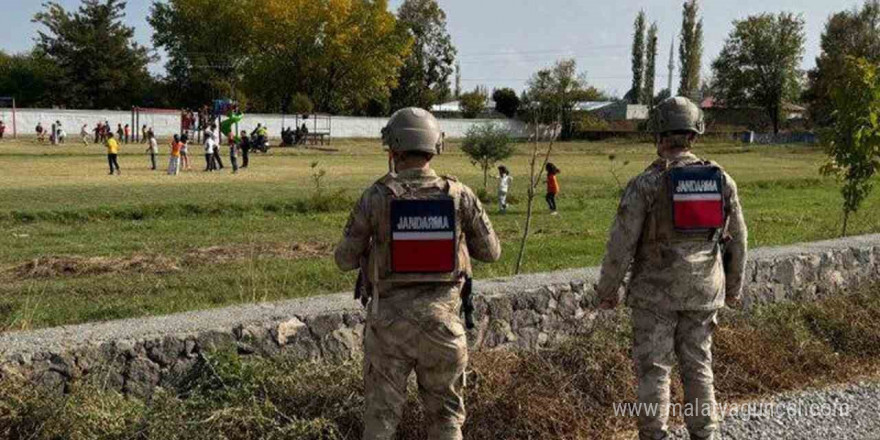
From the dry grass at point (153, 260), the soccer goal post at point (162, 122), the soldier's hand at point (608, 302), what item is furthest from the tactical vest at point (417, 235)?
the soccer goal post at point (162, 122)

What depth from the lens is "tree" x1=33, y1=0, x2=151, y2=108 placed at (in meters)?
68.2

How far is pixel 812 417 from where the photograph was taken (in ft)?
15.4

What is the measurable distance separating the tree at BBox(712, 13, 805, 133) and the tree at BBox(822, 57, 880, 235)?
76.8m

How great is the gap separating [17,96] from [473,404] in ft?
256

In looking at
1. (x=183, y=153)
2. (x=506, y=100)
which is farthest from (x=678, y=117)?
(x=506, y=100)

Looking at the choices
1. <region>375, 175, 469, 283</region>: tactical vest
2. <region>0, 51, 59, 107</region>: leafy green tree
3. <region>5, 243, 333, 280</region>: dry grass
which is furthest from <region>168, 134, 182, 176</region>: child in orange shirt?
<region>0, 51, 59, 107</region>: leafy green tree

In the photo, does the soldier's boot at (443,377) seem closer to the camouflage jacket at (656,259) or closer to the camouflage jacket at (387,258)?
the camouflage jacket at (387,258)

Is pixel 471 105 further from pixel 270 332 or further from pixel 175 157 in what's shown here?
pixel 270 332

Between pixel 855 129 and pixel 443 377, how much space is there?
834 centimetres

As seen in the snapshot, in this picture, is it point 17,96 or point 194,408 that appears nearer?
point 194,408

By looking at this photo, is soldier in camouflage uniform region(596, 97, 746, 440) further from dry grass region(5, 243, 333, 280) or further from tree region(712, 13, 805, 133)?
tree region(712, 13, 805, 133)

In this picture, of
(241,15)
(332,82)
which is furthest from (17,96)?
(332,82)

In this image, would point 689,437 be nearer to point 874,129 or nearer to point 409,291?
point 409,291

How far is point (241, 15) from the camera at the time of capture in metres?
78.0
